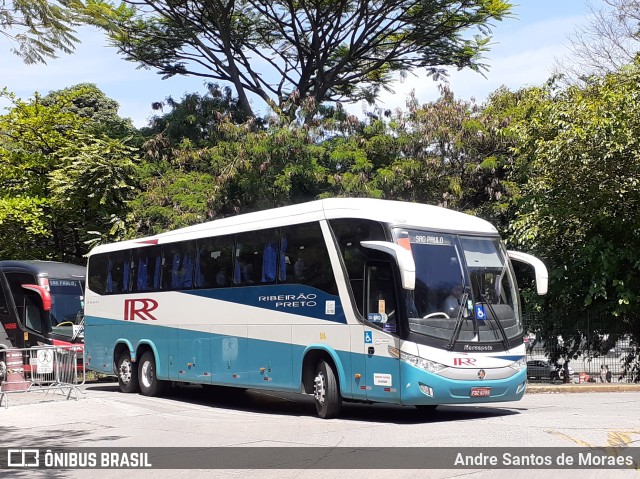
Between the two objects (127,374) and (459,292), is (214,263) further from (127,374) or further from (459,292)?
(459,292)

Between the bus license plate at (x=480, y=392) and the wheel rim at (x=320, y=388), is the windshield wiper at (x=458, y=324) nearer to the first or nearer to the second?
the bus license plate at (x=480, y=392)

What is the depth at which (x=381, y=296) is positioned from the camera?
46.3 feet

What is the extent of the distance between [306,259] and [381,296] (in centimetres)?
198

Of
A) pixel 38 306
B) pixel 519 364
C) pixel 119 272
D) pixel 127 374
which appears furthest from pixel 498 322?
pixel 38 306

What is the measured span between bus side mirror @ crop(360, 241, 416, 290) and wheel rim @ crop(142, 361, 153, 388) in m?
8.73

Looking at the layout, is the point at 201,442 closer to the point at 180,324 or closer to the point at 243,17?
the point at 180,324

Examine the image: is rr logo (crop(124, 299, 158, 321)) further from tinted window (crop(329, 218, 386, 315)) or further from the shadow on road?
tinted window (crop(329, 218, 386, 315))

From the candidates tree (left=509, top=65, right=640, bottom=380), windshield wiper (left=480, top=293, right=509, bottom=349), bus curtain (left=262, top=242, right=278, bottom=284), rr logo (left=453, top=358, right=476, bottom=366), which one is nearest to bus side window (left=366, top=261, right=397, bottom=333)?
rr logo (left=453, top=358, right=476, bottom=366)

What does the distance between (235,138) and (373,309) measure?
18.2 metres

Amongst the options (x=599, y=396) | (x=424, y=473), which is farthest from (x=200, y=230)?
(x=424, y=473)

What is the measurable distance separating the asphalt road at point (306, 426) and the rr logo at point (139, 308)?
1.92 m

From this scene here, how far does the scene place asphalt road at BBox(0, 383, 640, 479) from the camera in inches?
392

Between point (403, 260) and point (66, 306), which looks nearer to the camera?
point (403, 260)

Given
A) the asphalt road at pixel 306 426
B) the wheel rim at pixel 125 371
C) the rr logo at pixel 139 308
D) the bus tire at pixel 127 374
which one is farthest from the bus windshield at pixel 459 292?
the wheel rim at pixel 125 371
